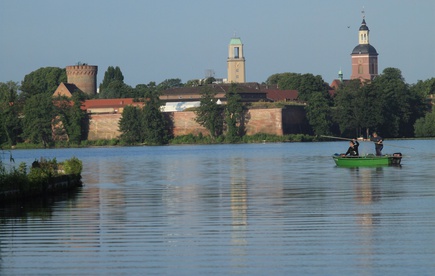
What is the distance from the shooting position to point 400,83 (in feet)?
336

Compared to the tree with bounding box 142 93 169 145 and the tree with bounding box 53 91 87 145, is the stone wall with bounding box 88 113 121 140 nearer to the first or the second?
the tree with bounding box 53 91 87 145

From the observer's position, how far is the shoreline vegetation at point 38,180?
878 inches

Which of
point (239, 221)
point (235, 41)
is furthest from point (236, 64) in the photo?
point (239, 221)

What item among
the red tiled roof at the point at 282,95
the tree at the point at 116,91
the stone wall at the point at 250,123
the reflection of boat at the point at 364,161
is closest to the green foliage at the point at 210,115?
the stone wall at the point at 250,123

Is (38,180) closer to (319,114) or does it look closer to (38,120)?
(38,120)

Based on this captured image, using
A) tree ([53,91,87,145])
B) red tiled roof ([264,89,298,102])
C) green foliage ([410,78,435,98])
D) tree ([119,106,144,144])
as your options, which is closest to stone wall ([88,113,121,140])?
tree ([53,91,87,145])

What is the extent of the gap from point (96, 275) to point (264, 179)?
2022cm

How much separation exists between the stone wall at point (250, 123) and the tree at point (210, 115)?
116 centimetres

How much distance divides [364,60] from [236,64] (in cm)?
2120

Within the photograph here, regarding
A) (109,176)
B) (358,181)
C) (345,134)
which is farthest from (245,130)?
(358,181)

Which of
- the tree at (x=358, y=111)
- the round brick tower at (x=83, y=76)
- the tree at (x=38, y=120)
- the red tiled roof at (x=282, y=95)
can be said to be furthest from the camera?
the round brick tower at (x=83, y=76)

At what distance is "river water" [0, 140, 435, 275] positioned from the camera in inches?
495

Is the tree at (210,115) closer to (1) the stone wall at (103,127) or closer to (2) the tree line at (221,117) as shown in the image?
(2) the tree line at (221,117)

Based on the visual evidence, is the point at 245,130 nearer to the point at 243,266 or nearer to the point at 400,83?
the point at 400,83
